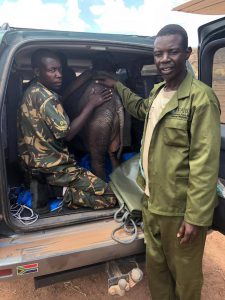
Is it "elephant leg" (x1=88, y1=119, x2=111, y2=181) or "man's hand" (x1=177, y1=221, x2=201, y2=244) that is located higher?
"elephant leg" (x1=88, y1=119, x2=111, y2=181)

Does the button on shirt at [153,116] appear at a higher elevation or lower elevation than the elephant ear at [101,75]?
lower

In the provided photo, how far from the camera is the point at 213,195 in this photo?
1.88 meters

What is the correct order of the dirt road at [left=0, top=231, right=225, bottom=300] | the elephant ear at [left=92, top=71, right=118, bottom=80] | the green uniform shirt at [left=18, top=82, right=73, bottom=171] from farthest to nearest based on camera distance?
the elephant ear at [left=92, top=71, right=118, bottom=80] < the dirt road at [left=0, top=231, right=225, bottom=300] < the green uniform shirt at [left=18, top=82, right=73, bottom=171]

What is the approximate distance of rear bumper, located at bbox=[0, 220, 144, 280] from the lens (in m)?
2.01

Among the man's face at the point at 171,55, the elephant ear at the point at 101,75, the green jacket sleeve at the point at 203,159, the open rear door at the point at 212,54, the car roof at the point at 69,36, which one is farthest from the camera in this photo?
the elephant ear at the point at 101,75

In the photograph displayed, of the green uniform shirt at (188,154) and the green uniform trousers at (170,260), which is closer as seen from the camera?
the green uniform shirt at (188,154)

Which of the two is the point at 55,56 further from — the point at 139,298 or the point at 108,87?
the point at 139,298

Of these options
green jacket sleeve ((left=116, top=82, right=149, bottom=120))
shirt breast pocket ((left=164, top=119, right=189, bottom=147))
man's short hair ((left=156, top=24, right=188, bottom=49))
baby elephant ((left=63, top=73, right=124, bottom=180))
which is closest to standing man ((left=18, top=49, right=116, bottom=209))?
baby elephant ((left=63, top=73, right=124, bottom=180))

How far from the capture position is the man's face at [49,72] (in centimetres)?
269

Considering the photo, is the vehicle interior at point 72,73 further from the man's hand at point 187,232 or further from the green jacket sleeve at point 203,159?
the green jacket sleeve at point 203,159

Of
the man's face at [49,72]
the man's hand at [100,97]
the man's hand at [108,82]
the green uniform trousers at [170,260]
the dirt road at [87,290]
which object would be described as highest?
the man's face at [49,72]

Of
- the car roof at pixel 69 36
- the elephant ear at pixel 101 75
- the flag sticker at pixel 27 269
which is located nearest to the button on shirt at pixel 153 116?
the car roof at pixel 69 36

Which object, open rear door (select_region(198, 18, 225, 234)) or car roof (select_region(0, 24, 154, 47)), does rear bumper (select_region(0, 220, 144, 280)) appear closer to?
open rear door (select_region(198, 18, 225, 234))

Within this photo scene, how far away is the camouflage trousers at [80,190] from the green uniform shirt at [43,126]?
0.41 feet
